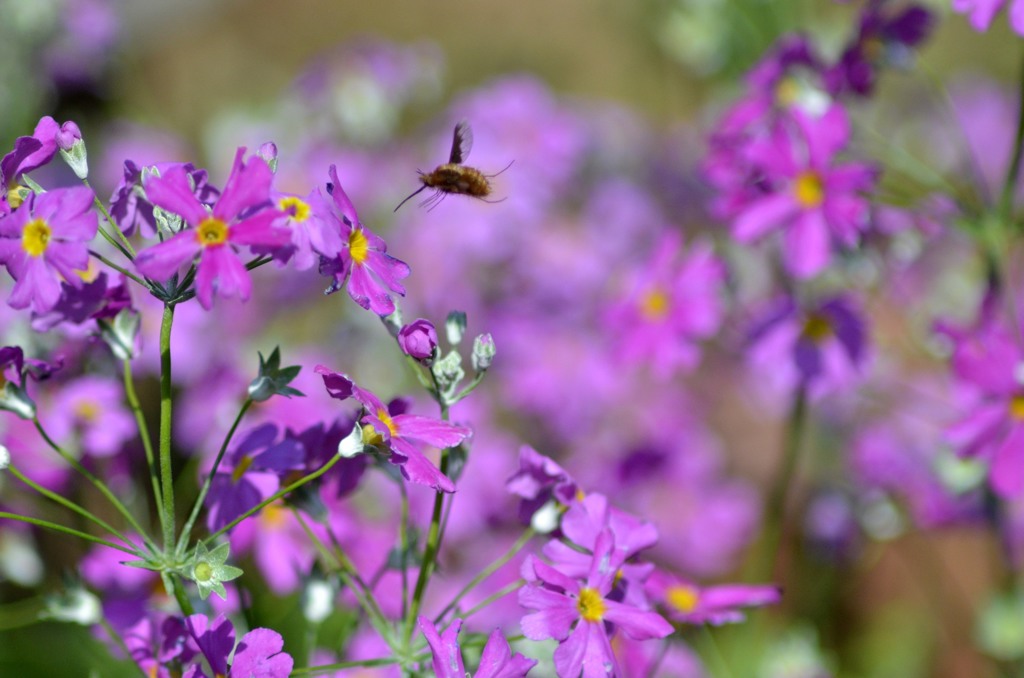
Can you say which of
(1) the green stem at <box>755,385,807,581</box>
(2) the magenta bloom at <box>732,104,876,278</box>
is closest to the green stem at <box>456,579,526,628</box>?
(2) the magenta bloom at <box>732,104,876,278</box>

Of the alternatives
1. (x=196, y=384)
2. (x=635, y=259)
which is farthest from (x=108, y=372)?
(x=635, y=259)

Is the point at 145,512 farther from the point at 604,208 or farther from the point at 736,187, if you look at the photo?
the point at 604,208

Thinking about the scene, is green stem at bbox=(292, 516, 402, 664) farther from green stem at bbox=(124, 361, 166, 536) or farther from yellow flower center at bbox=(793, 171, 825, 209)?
yellow flower center at bbox=(793, 171, 825, 209)

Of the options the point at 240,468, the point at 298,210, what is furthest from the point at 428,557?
the point at 298,210

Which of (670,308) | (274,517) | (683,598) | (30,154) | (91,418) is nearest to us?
(30,154)

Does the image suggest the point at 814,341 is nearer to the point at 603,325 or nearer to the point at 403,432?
the point at 603,325

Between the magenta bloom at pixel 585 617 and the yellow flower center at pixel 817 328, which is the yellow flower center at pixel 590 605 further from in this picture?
the yellow flower center at pixel 817 328

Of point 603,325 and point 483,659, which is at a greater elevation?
point 483,659

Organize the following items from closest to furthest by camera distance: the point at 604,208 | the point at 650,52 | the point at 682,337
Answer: the point at 682,337 → the point at 604,208 → the point at 650,52
